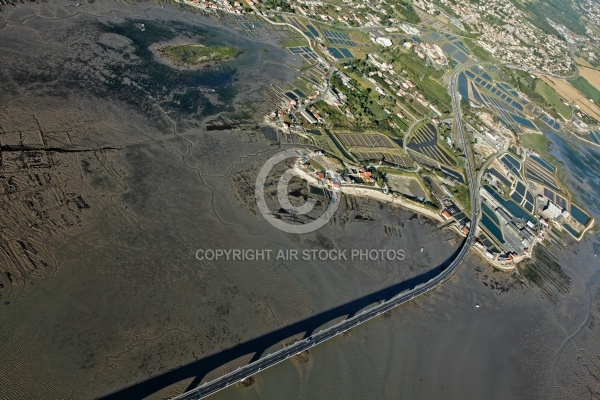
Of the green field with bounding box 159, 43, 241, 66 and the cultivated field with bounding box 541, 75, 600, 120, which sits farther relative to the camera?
the cultivated field with bounding box 541, 75, 600, 120

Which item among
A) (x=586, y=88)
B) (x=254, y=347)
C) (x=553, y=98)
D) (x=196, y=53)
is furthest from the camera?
(x=586, y=88)

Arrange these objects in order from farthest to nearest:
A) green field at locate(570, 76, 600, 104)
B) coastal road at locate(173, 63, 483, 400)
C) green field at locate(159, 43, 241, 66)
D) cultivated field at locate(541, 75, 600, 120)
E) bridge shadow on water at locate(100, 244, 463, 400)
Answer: green field at locate(570, 76, 600, 104)
cultivated field at locate(541, 75, 600, 120)
green field at locate(159, 43, 241, 66)
coastal road at locate(173, 63, 483, 400)
bridge shadow on water at locate(100, 244, 463, 400)

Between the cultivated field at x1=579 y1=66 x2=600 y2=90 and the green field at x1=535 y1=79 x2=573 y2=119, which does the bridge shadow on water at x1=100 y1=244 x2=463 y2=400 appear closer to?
the green field at x1=535 y1=79 x2=573 y2=119

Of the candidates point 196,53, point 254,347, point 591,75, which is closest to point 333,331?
point 254,347

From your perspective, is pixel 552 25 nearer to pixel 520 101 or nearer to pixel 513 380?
pixel 520 101

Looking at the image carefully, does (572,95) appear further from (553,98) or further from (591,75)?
(591,75)

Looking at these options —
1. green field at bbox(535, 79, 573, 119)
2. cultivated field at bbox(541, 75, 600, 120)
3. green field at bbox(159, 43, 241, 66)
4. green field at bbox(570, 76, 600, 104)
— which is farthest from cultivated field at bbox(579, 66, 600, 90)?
green field at bbox(159, 43, 241, 66)

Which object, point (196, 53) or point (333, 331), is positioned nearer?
point (333, 331)
